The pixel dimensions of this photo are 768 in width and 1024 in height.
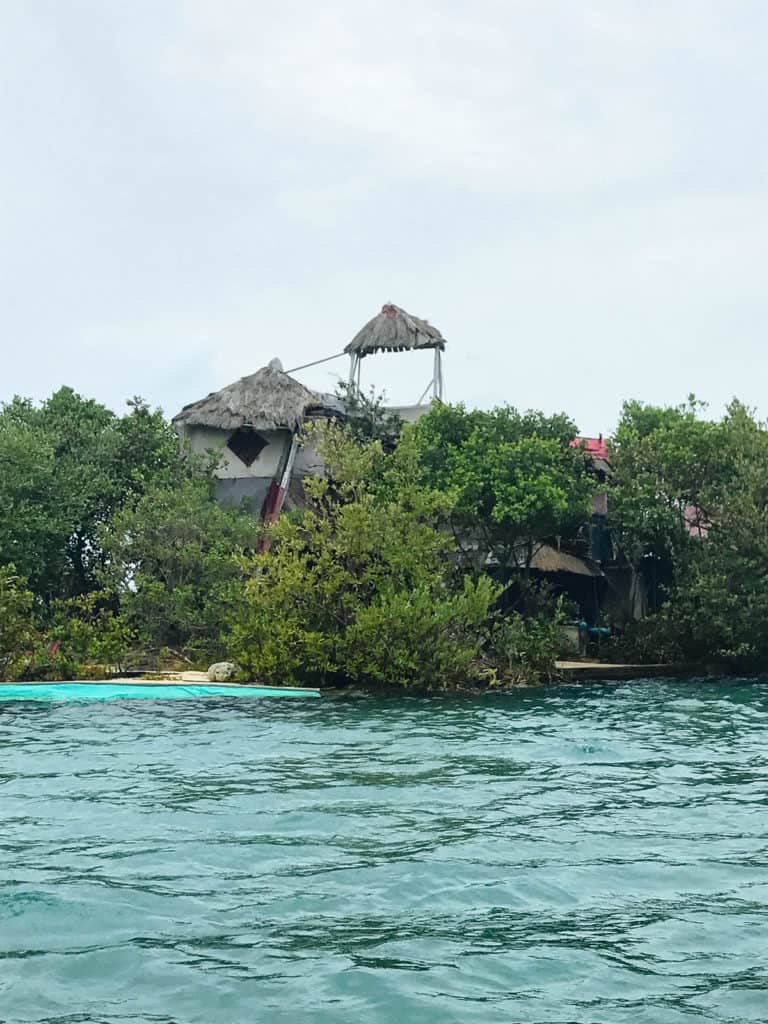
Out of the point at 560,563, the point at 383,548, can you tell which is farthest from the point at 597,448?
the point at 383,548

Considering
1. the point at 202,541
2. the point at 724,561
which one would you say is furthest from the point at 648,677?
the point at 202,541

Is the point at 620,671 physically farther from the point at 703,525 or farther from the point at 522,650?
the point at 703,525

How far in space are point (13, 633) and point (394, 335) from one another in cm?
1376

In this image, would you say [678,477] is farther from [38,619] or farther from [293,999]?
[293,999]

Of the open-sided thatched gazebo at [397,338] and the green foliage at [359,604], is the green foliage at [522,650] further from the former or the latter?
the open-sided thatched gazebo at [397,338]

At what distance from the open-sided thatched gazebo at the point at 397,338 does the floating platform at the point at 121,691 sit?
12418mm

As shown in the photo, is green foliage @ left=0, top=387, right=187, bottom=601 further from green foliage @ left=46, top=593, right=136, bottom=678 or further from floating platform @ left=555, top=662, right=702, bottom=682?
floating platform @ left=555, top=662, right=702, bottom=682

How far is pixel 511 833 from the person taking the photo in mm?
9484

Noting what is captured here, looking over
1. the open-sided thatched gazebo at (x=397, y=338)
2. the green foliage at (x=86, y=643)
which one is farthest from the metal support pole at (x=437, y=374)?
the green foliage at (x=86, y=643)

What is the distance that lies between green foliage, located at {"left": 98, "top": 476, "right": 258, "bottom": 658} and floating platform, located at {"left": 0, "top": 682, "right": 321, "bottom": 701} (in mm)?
2913

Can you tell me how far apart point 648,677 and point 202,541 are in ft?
34.0

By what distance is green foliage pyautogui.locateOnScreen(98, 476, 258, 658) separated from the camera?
80.0ft

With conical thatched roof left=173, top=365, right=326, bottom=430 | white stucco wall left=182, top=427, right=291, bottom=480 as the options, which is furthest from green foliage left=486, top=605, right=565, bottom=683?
white stucco wall left=182, top=427, right=291, bottom=480

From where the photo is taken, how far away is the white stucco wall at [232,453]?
3094 centimetres
